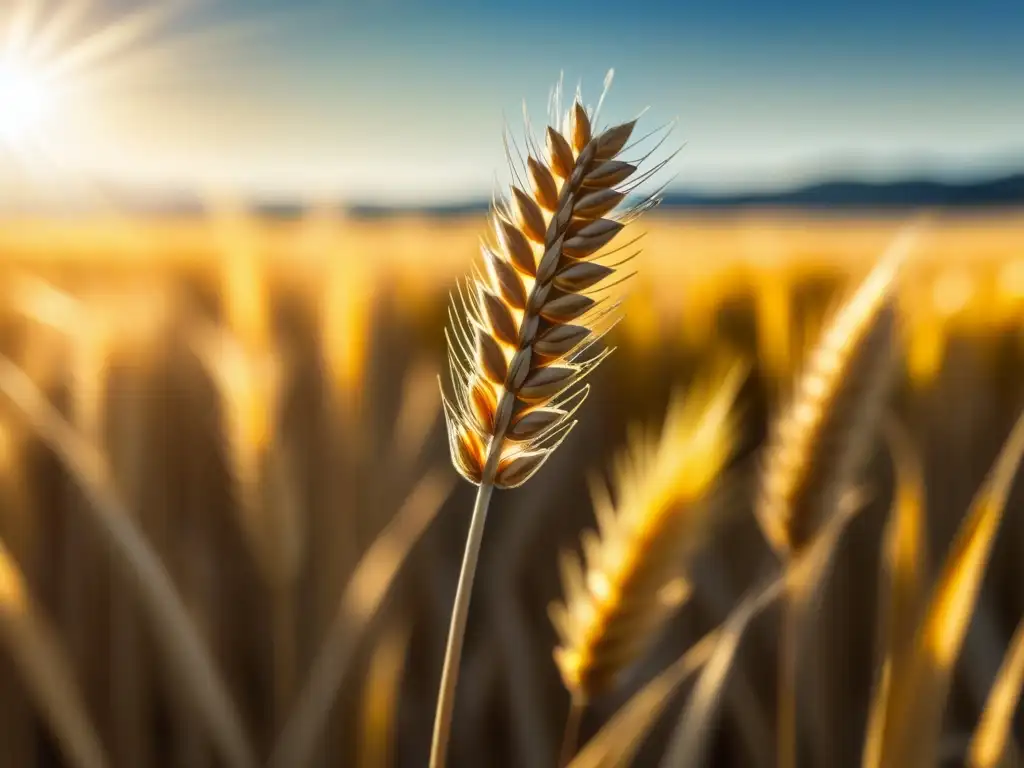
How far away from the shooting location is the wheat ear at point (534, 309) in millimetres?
293

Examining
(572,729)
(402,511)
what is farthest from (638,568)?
(402,511)

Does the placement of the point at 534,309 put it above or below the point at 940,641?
above

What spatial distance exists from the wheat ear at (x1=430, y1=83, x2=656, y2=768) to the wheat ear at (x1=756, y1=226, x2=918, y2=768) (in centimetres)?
24

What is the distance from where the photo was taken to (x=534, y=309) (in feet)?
0.99

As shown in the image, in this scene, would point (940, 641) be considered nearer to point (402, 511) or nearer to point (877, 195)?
point (402, 511)

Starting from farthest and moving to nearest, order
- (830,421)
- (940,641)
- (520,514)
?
(520,514) < (830,421) < (940,641)

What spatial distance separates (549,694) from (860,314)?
0.95 metres

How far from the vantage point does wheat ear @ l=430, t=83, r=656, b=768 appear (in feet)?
0.96

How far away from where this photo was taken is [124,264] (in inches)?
91.6

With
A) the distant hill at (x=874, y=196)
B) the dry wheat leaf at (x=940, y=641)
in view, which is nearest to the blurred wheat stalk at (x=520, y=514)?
the dry wheat leaf at (x=940, y=641)

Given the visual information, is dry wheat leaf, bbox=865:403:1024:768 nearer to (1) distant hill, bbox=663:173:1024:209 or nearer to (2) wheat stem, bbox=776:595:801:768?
(2) wheat stem, bbox=776:595:801:768

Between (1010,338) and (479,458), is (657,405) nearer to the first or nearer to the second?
(1010,338)

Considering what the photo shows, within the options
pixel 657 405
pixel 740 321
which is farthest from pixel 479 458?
pixel 740 321

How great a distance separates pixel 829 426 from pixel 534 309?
290mm
